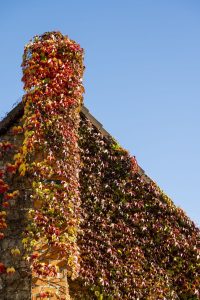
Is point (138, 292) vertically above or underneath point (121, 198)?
underneath

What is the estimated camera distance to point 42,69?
987cm

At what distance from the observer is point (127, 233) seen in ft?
32.1

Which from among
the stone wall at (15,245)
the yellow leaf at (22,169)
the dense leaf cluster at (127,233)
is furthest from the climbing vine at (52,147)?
the dense leaf cluster at (127,233)

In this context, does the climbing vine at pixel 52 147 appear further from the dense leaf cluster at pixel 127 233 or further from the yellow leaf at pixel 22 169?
the dense leaf cluster at pixel 127 233

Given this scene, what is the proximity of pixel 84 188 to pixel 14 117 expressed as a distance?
2.27 metres

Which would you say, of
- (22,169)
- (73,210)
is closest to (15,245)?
(73,210)

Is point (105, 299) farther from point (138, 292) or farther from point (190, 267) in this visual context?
point (190, 267)

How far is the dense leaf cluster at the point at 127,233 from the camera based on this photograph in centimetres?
899

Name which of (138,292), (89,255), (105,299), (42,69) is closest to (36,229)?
(89,255)

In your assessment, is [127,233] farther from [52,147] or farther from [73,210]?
[52,147]

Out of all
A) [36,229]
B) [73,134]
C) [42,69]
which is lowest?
[36,229]

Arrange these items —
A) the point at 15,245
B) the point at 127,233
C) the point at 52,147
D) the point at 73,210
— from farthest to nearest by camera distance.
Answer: the point at 127,233
the point at 52,147
the point at 73,210
the point at 15,245

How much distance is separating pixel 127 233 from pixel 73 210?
168 centimetres

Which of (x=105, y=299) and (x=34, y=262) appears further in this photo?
(x=105, y=299)
